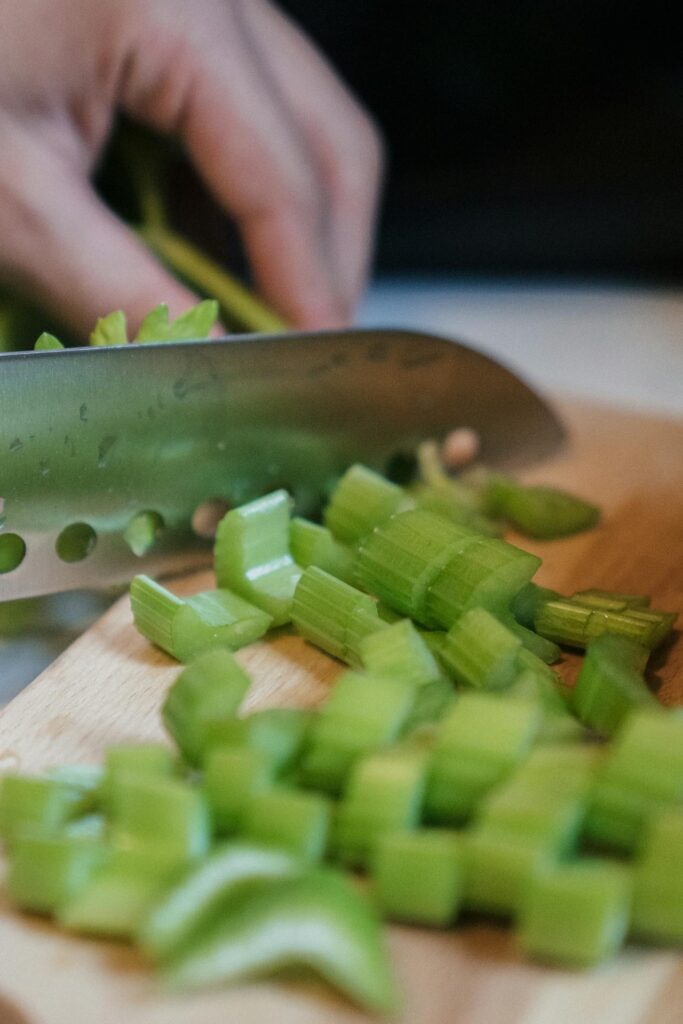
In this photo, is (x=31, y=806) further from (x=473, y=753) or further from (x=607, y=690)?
(x=607, y=690)

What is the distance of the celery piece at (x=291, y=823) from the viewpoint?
40.2 inches

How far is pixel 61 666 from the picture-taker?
1380 mm

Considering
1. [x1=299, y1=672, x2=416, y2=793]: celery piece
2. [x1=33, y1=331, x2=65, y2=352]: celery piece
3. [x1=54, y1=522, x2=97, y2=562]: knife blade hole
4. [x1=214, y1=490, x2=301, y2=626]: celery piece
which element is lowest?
[x1=54, y1=522, x2=97, y2=562]: knife blade hole

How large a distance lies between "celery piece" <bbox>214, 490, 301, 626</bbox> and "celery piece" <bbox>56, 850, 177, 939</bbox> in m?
0.51

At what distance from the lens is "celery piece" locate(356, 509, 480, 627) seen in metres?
1.43

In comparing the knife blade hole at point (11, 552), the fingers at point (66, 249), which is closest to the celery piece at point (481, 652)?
the knife blade hole at point (11, 552)

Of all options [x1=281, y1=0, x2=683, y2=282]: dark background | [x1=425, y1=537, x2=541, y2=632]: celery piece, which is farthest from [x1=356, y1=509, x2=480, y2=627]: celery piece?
[x1=281, y1=0, x2=683, y2=282]: dark background

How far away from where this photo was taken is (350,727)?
110 cm

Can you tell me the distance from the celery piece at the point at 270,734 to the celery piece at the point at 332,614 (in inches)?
10.0

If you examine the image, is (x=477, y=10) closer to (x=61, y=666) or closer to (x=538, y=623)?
(x=538, y=623)

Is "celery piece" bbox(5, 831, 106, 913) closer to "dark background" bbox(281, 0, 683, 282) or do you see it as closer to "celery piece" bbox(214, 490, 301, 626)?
"celery piece" bbox(214, 490, 301, 626)

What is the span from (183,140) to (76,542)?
99 cm

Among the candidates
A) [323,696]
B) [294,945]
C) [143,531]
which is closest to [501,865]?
[294,945]

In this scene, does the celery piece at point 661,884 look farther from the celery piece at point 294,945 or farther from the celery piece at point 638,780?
the celery piece at point 294,945
